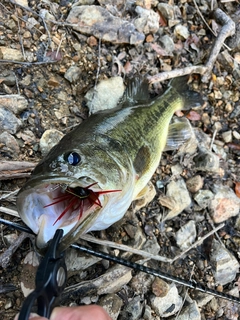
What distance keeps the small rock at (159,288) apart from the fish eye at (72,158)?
153 centimetres

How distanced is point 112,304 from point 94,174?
1.24 metres

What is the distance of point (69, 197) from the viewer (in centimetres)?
246

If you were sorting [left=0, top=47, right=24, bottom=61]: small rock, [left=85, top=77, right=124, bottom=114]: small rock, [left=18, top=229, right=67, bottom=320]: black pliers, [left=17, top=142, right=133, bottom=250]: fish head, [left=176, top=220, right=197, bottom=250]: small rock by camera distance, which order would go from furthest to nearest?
[left=85, top=77, right=124, bottom=114]: small rock < [left=176, top=220, right=197, bottom=250]: small rock < [left=0, top=47, right=24, bottom=61]: small rock < [left=17, top=142, right=133, bottom=250]: fish head < [left=18, top=229, right=67, bottom=320]: black pliers

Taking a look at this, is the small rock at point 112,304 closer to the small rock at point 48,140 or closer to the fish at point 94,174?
the fish at point 94,174

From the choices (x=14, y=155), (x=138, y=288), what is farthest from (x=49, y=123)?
(x=138, y=288)

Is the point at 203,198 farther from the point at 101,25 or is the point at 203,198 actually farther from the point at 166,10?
the point at 166,10

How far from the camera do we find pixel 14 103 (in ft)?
11.1

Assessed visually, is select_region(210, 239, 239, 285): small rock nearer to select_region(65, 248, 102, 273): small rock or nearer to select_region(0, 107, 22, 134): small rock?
select_region(65, 248, 102, 273): small rock

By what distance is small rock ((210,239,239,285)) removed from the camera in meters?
3.69

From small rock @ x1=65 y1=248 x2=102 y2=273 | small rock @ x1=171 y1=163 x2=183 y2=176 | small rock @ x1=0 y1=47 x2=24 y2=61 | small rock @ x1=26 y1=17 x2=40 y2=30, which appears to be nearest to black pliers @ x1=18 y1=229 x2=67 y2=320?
small rock @ x1=65 y1=248 x2=102 y2=273

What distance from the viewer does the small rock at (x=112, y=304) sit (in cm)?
301

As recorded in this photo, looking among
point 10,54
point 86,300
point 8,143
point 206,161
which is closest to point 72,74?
point 10,54

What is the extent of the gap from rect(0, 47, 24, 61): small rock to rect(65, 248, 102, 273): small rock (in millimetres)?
1926

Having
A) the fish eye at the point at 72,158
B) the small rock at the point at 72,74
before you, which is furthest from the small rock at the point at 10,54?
the fish eye at the point at 72,158
